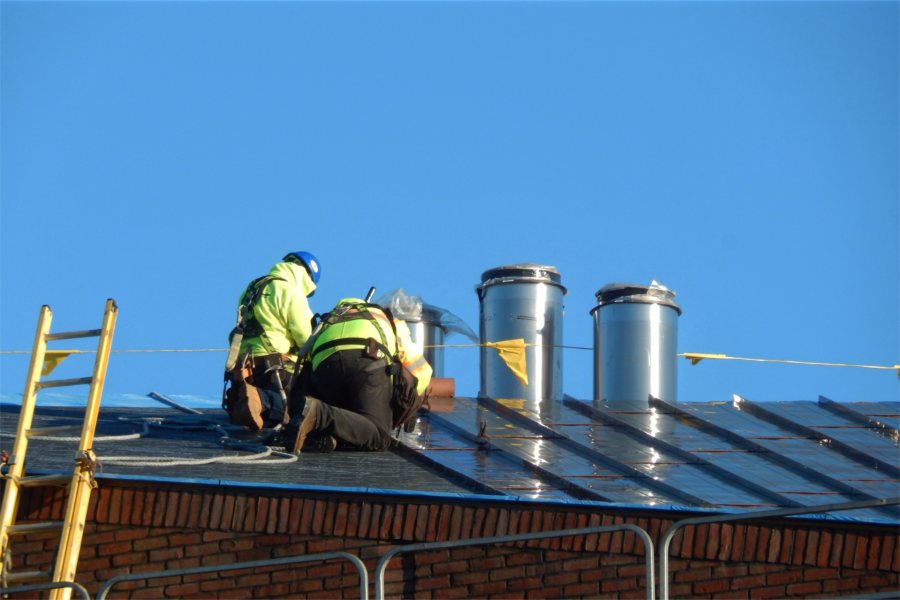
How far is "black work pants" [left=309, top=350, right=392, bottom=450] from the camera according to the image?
419 inches

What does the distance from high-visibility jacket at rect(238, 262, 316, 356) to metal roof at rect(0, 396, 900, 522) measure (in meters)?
0.70

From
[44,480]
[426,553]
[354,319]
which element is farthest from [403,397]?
[44,480]

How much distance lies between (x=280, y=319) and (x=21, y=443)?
3254 millimetres

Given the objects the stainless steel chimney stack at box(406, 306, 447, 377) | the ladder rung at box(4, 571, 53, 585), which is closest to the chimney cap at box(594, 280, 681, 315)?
the stainless steel chimney stack at box(406, 306, 447, 377)

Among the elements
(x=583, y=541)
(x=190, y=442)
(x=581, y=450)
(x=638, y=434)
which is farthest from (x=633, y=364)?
(x=583, y=541)

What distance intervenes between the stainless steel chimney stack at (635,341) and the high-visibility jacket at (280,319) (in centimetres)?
377

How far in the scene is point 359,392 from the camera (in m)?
10.9

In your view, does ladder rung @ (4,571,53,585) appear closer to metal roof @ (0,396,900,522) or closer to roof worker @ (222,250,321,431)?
metal roof @ (0,396,900,522)

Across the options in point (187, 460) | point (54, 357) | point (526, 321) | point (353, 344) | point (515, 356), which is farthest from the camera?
point (526, 321)

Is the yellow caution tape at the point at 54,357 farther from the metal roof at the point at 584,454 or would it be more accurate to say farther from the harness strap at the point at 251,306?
the harness strap at the point at 251,306

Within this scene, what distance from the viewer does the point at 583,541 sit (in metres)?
8.66

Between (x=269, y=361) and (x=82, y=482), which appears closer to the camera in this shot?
(x=82, y=482)

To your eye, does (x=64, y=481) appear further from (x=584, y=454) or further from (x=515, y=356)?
(x=515, y=356)

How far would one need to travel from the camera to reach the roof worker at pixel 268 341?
460 inches
